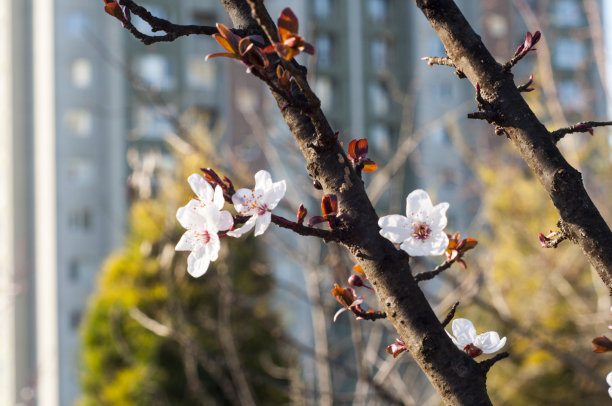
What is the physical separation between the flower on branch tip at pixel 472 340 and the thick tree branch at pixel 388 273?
91 mm

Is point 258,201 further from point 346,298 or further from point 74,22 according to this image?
point 74,22

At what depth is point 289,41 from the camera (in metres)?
0.58

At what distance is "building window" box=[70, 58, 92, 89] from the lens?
15.7 meters

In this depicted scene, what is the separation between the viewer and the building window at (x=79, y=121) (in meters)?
15.7

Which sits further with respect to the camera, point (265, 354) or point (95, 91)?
point (95, 91)

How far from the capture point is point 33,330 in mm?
16750

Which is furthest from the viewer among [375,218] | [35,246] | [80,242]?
[35,246]

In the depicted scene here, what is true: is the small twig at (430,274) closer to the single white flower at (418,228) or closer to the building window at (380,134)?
the single white flower at (418,228)

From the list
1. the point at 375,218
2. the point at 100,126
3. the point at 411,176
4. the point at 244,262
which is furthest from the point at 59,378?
the point at 375,218

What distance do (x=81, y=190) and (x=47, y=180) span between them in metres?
0.87

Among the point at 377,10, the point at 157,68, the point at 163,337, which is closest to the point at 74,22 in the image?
the point at 157,68

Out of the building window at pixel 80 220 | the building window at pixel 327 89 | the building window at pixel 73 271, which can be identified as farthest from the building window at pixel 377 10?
the building window at pixel 73 271

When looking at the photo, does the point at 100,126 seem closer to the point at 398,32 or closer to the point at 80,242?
the point at 80,242

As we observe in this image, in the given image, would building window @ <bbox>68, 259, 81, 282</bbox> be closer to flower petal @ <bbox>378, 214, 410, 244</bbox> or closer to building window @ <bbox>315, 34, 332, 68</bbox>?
building window @ <bbox>315, 34, 332, 68</bbox>
